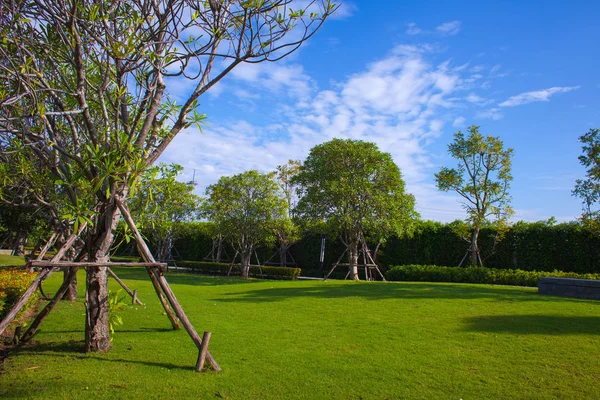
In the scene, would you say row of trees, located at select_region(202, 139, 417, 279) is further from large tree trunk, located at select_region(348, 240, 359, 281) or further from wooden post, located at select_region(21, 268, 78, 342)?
wooden post, located at select_region(21, 268, 78, 342)

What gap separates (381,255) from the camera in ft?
76.9

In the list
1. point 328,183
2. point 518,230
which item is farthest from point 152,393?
point 518,230

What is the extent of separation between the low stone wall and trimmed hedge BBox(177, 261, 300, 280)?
11948 millimetres

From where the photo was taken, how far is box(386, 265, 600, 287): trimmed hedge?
15.8 meters

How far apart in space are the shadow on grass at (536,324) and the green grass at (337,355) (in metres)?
0.02

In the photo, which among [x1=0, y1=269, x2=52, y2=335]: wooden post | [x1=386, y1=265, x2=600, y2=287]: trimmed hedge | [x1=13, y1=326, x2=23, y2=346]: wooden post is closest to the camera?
[x1=0, y1=269, x2=52, y2=335]: wooden post

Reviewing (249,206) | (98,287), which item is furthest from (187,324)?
(249,206)

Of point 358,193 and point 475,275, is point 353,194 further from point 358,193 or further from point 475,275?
point 475,275

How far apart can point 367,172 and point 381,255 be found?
6925 mm

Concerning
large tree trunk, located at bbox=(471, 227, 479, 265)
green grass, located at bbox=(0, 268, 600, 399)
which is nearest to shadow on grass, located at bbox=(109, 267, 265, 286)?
green grass, located at bbox=(0, 268, 600, 399)

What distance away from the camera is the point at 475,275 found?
17.4 m

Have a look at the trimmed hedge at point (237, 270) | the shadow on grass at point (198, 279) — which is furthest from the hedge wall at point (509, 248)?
the shadow on grass at point (198, 279)

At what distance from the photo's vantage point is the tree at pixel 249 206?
21.5 metres

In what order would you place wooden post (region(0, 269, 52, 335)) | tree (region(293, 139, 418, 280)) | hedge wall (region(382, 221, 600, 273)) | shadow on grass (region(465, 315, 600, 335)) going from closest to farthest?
wooden post (region(0, 269, 52, 335)) < shadow on grass (region(465, 315, 600, 335)) < tree (region(293, 139, 418, 280)) < hedge wall (region(382, 221, 600, 273))
